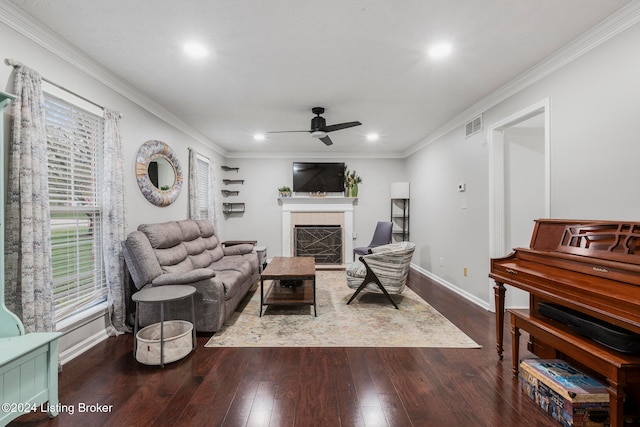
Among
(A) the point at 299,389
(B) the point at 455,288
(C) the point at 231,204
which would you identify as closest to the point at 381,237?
(B) the point at 455,288

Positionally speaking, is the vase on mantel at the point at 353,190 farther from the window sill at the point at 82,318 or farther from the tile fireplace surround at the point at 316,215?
the window sill at the point at 82,318

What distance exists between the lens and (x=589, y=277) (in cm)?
164

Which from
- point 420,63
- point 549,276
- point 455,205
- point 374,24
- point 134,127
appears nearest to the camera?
point 549,276

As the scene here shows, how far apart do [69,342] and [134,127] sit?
2.19 metres

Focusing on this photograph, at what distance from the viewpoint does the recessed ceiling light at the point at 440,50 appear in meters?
2.27

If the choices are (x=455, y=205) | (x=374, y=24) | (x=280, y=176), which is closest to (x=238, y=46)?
(x=374, y=24)

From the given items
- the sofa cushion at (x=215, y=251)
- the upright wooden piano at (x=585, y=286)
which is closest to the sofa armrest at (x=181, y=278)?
the sofa cushion at (x=215, y=251)

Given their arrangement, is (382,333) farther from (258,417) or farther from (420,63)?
(420,63)

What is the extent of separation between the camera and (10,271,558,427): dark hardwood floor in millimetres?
1660

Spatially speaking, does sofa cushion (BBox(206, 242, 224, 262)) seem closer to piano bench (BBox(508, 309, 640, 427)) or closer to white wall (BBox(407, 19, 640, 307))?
white wall (BBox(407, 19, 640, 307))

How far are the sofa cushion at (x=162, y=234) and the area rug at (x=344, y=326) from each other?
1.11 meters

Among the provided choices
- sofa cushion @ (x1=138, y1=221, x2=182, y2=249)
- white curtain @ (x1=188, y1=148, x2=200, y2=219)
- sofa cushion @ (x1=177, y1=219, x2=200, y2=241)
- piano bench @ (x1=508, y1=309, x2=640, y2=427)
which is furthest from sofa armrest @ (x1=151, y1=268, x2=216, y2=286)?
piano bench @ (x1=508, y1=309, x2=640, y2=427)

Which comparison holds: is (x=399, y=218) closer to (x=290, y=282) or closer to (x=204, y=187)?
(x=290, y=282)

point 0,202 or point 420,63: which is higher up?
point 420,63
